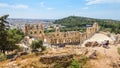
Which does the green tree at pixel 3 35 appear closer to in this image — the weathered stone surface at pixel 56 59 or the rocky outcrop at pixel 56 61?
the rocky outcrop at pixel 56 61

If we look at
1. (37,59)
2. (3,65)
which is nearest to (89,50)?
(37,59)

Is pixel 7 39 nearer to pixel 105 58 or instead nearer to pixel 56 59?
pixel 56 59

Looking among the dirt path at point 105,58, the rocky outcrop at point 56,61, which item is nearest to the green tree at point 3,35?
the rocky outcrop at point 56,61

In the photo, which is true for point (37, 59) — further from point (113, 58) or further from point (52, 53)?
point (113, 58)

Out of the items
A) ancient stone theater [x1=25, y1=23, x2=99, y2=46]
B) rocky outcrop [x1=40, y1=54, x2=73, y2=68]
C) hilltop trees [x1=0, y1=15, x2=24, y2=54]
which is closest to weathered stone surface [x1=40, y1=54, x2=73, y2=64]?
rocky outcrop [x1=40, y1=54, x2=73, y2=68]

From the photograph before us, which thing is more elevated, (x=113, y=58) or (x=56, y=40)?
(x=113, y=58)

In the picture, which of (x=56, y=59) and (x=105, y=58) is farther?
(x=105, y=58)

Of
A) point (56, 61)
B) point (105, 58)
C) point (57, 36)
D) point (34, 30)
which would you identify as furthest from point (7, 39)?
point (57, 36)

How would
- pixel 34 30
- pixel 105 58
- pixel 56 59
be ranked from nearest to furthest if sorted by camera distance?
pixel 56 59, pixel 105 58, pixel 34 30
